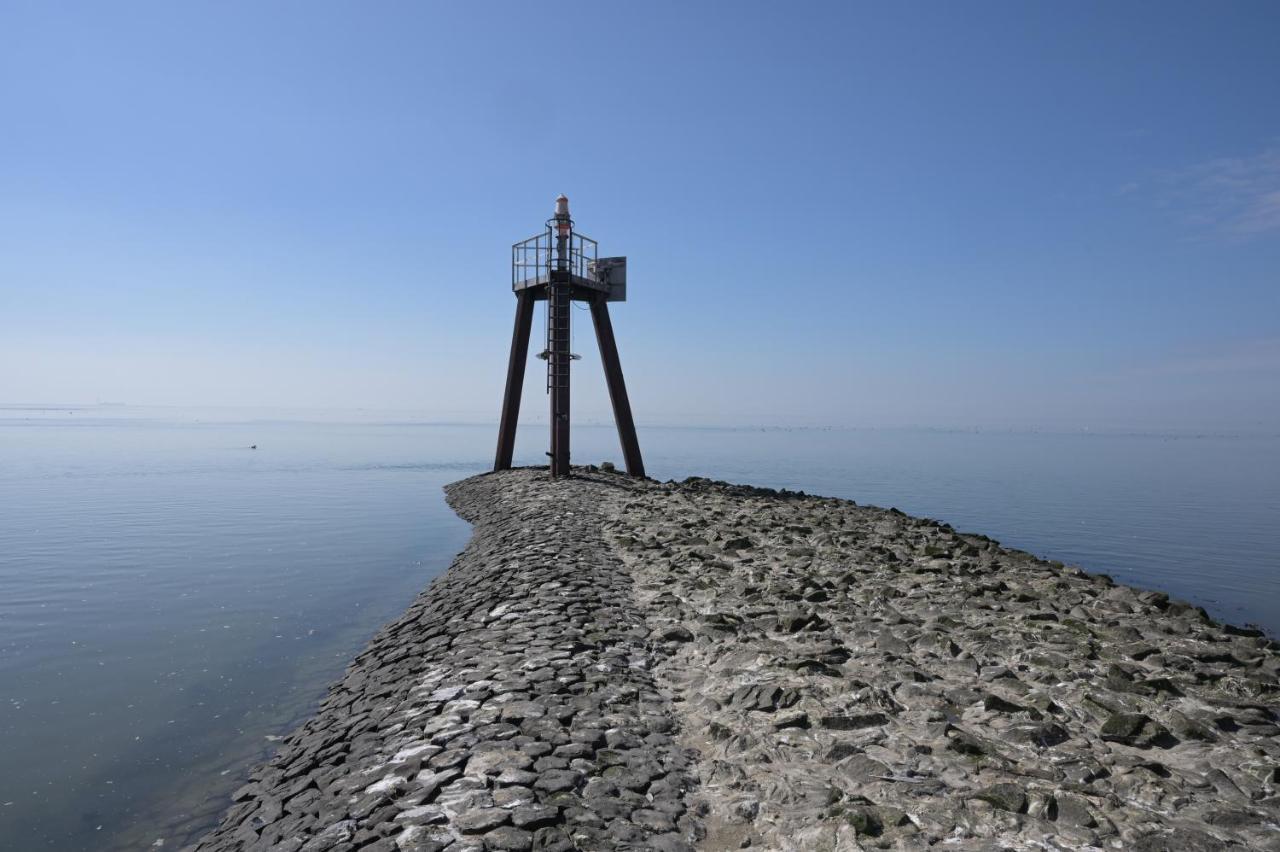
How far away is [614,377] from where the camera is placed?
30.5 meters

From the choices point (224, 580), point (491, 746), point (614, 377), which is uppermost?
point (614, 377)

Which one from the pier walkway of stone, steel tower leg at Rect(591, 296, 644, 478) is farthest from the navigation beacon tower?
the pier walkway of stone

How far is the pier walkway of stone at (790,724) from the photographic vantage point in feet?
17.9

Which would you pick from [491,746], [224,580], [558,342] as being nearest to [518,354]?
[558,342]

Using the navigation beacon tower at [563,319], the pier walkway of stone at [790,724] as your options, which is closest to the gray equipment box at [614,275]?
the navigation beacon tower at [563,319]

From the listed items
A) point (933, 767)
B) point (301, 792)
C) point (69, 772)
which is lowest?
point (69, 772)

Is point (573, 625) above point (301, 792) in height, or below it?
above

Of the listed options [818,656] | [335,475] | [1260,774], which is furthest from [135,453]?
[1260,774]

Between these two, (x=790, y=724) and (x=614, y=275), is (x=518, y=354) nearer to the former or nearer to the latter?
(x=614, y=275)

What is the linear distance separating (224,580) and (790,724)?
1707 cm

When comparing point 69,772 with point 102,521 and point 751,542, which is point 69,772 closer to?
point 751,542

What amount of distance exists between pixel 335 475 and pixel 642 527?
126 ft

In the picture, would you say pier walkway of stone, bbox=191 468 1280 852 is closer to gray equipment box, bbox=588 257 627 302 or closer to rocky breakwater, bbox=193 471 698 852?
rocky breakwater, bbox=193 471 698 852

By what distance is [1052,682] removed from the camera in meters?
7.94
